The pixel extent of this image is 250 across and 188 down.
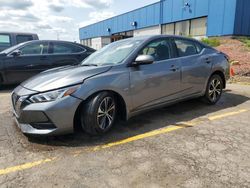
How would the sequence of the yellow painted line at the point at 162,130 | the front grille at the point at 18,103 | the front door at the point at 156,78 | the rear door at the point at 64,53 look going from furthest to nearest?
1. the rear door at the point at 64,53
2. the front door at the point at 156,78
3. the yellow painted line at the point at 162,130
4. the front grille at the point at 18,103

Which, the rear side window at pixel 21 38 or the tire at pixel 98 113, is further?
the rear side window at pixel 21 38

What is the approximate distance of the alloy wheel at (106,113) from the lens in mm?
3598

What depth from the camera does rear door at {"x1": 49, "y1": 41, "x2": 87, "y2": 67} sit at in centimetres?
791

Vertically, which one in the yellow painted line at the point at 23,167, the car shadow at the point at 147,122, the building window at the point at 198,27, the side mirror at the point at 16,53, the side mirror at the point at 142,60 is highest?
the building window at the point at 198,27

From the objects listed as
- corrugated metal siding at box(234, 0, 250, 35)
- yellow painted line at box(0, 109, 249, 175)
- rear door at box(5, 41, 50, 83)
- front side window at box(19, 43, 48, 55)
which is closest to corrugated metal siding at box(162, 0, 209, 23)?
corrugated metal siding at box(234, 0, 250, 35)

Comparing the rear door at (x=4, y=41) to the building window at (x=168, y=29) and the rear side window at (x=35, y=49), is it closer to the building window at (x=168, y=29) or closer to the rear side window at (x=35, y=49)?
the rear side window at (x=35, y=49)

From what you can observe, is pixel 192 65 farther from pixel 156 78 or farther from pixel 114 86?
pixel 114 86

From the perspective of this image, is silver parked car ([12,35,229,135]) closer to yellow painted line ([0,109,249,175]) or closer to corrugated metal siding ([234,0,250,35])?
yellow painted line ([0,109,249,175])

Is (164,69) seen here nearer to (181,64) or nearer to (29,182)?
(181,64)

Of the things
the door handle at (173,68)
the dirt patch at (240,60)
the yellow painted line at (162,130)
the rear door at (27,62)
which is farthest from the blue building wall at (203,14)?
the door handle at (173,68)

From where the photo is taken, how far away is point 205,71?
519cm

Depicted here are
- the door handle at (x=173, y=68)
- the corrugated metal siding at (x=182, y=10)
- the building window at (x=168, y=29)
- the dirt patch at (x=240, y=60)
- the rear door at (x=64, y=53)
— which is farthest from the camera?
the building window at (x=168, y=29)

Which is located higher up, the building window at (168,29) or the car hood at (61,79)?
the building window at (168,29)

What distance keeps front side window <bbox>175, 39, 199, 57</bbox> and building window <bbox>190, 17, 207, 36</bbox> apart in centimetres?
1768
